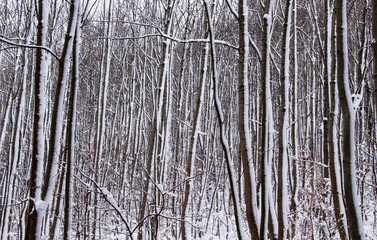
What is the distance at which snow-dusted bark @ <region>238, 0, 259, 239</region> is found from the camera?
8.09 ft

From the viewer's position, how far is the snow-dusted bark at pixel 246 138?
2467 mm

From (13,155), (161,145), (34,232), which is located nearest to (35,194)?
(34,232)

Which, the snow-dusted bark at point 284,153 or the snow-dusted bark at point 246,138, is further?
the snow-dusted bark at point 284,153

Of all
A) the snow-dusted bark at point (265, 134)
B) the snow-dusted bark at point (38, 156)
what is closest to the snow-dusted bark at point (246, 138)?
the snow-dusted bark at point (265, 134)

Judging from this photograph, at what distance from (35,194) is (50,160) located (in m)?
0.29

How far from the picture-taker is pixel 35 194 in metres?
2.46

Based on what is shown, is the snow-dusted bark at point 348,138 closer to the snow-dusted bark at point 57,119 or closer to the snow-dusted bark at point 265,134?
the snow-dusted bark at point 265,134

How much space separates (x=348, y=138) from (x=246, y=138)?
95 centimetres

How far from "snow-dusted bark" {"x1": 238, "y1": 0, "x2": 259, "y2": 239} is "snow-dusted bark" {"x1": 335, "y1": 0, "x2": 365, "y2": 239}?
2.70 ft

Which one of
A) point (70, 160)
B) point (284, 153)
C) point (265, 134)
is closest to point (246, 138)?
point (265, 134)

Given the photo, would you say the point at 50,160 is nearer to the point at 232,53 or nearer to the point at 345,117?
the point at 345,117

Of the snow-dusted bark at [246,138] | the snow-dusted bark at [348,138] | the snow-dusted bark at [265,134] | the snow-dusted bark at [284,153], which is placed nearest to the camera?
the snow-dusted bark at [348,138]

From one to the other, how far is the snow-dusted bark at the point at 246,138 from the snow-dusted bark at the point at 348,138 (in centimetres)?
82

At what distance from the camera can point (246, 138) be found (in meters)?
2.61
